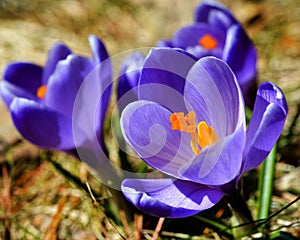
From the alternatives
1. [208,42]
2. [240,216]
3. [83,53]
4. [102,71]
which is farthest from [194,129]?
[83,53]

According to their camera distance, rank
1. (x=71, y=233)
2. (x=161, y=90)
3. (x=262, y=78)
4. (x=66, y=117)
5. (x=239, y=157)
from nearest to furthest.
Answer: (x=239, y=157)
(x=161, y=90)
(x=66, y=117)
(x=71, y=233)
(x=262, y=78)

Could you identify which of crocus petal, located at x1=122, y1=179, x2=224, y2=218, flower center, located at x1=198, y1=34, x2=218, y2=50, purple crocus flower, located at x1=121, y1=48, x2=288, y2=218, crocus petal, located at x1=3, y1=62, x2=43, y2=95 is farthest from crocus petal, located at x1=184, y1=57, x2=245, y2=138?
crocus petal, located at x1=3, y1=62, x2=43, y2=95

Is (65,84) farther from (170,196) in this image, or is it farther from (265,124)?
(265,124)

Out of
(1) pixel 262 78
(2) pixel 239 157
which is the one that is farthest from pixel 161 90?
(1) pixel 262 78

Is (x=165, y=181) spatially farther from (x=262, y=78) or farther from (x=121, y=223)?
(x=262, y=78)

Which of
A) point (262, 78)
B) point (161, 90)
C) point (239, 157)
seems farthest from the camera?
point (262, 78)

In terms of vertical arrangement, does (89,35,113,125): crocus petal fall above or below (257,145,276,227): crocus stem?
above

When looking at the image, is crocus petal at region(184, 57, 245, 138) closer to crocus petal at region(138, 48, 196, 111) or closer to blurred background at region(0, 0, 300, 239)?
crocus petal at region(138, 48, 196, 111)
